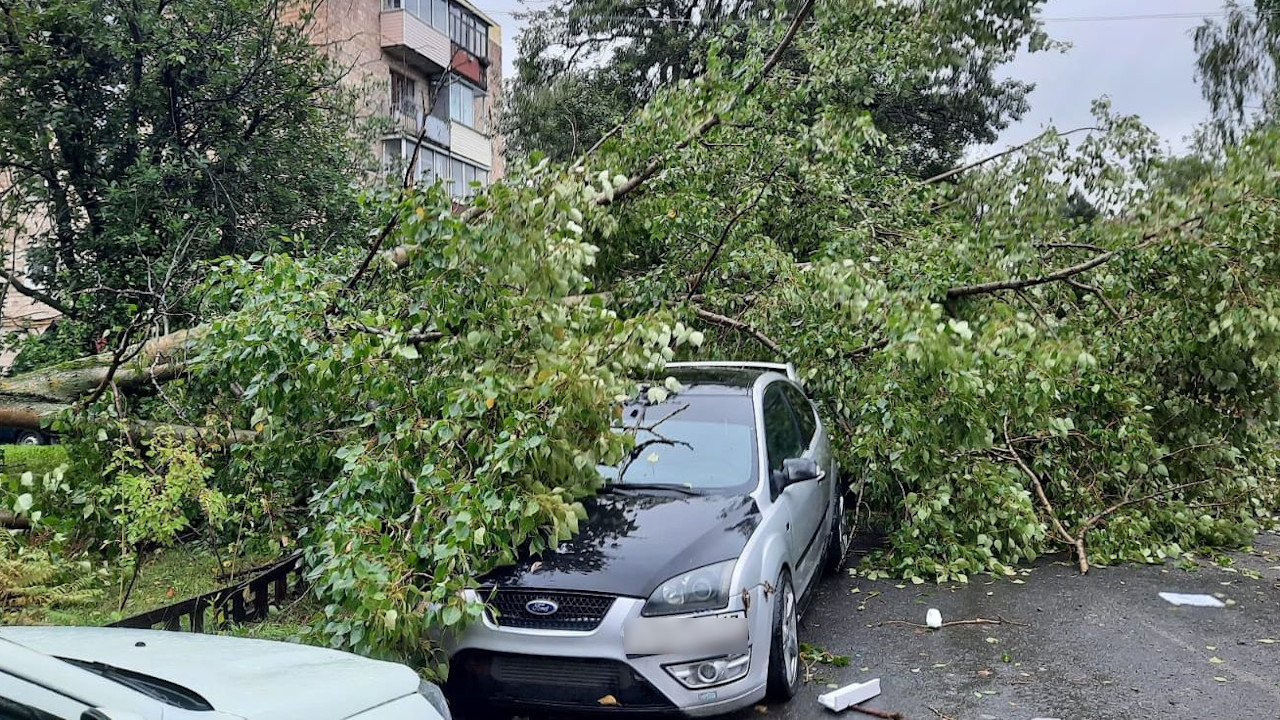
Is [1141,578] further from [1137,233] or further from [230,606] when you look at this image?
[230,606]

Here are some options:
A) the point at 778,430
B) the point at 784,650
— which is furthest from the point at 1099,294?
the point at 784,650

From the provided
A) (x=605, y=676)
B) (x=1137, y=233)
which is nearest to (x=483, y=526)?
(x=605, y=676)

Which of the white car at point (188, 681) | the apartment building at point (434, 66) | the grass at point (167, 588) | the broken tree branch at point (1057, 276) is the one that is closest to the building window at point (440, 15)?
the apartment building at point (434, 66)

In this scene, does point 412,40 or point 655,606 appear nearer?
point 655,606

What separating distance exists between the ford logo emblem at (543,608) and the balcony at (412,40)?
1042 inches

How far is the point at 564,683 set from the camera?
12.9 ft

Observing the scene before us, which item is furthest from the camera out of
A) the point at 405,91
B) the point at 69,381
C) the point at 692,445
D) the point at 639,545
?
the point at 405,91

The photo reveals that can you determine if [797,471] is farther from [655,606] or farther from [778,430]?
[655,606]

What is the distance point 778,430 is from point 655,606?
1919 millimetres

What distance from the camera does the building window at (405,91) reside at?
28.3m

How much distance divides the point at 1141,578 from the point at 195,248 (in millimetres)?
9713

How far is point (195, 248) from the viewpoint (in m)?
10.2

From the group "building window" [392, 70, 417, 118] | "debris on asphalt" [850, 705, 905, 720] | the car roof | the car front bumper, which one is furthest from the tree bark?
"building window" [392, 70, 417, 118]

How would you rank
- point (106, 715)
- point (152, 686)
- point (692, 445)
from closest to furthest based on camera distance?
point (106, 715) → point (152, 686) → point (692, 445)
